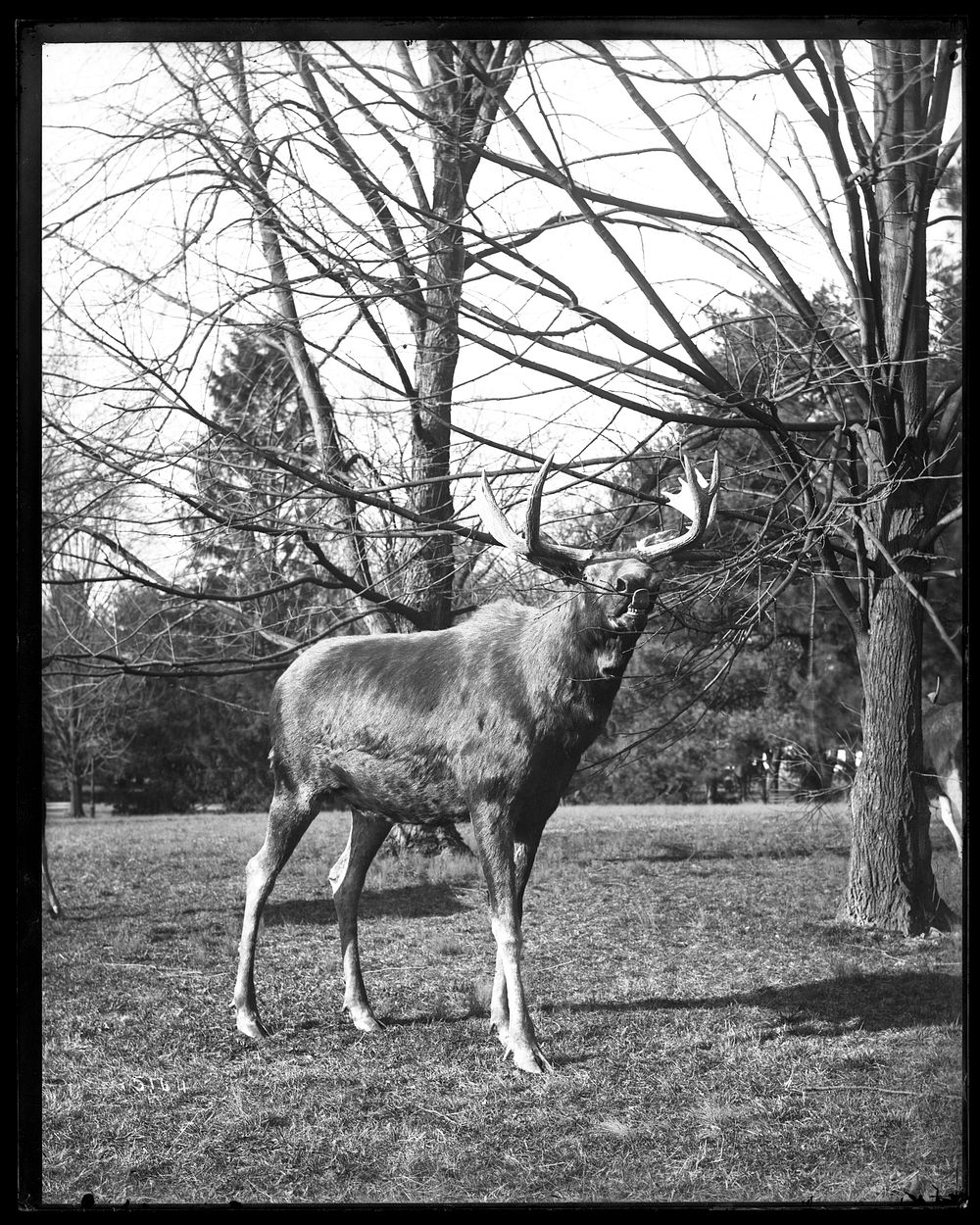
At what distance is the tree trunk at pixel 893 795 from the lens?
6.90m

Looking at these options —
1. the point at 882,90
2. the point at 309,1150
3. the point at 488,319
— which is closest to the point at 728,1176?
the point at 309,1150

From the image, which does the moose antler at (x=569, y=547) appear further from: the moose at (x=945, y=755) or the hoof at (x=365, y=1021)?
the moose at (x=945, y=755)

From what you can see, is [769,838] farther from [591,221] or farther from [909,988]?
[591,221]

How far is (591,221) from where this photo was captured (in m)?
4.66

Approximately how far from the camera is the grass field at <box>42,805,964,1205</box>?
148 inches

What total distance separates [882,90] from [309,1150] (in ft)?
15.3

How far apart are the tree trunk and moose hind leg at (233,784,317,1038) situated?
3714mm

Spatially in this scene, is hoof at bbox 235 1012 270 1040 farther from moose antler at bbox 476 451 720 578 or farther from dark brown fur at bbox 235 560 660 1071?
moose antler at bbox 476 451 720 578

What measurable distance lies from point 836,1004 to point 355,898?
245 cm

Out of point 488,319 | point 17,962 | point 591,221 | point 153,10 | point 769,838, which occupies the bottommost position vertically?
point 769,838

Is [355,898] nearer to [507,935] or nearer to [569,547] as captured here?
[507,935]

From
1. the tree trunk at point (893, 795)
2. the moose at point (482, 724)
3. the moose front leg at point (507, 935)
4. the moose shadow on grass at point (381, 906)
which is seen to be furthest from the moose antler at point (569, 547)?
the moose shadow on grass at point (381, 906)

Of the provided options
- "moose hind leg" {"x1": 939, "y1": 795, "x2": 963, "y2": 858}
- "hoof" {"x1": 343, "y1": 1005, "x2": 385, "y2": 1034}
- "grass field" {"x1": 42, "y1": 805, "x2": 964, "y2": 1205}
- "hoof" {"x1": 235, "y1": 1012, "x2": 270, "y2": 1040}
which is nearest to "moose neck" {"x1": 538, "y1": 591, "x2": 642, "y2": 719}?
"grass field" {"x1": 42, "y1": 805, "x2": 964, "y2": 1205}

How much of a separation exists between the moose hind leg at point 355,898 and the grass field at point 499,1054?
13 centimetres
